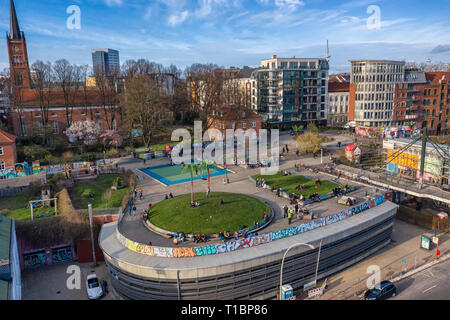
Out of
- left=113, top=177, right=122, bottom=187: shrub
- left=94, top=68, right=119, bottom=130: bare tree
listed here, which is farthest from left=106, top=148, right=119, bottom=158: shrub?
left=113, top=177, right=122, bottom=187: shrub

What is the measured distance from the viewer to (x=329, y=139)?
69.5 m

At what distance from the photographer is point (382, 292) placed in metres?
25.3

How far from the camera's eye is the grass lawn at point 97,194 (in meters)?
37.2

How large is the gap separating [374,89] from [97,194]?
6814 centimetres

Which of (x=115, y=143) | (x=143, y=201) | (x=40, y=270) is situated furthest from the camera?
(x=115, y=143)

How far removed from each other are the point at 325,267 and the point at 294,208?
6032mm

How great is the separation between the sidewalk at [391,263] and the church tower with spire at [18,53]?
234 ft

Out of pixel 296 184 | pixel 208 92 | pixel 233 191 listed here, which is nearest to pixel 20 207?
pixel 233 191

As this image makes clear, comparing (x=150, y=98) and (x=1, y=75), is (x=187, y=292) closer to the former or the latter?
(x=150, y=98)

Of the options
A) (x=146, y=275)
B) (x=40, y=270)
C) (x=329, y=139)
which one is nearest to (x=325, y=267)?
(x=146, y=275)

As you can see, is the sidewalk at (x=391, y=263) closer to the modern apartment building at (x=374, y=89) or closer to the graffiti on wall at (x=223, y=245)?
the graffiti on wall at (x=223, y=245)

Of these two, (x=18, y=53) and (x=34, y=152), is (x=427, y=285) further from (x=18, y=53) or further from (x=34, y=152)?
(x=18, y=53)

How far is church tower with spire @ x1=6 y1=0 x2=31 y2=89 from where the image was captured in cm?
7075

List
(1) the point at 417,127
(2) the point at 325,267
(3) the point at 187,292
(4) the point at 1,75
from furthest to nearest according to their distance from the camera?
(1) the point at 417,127
(4) the point at 1,75
(2) the point at 325,267
(3) the point at 187,292
